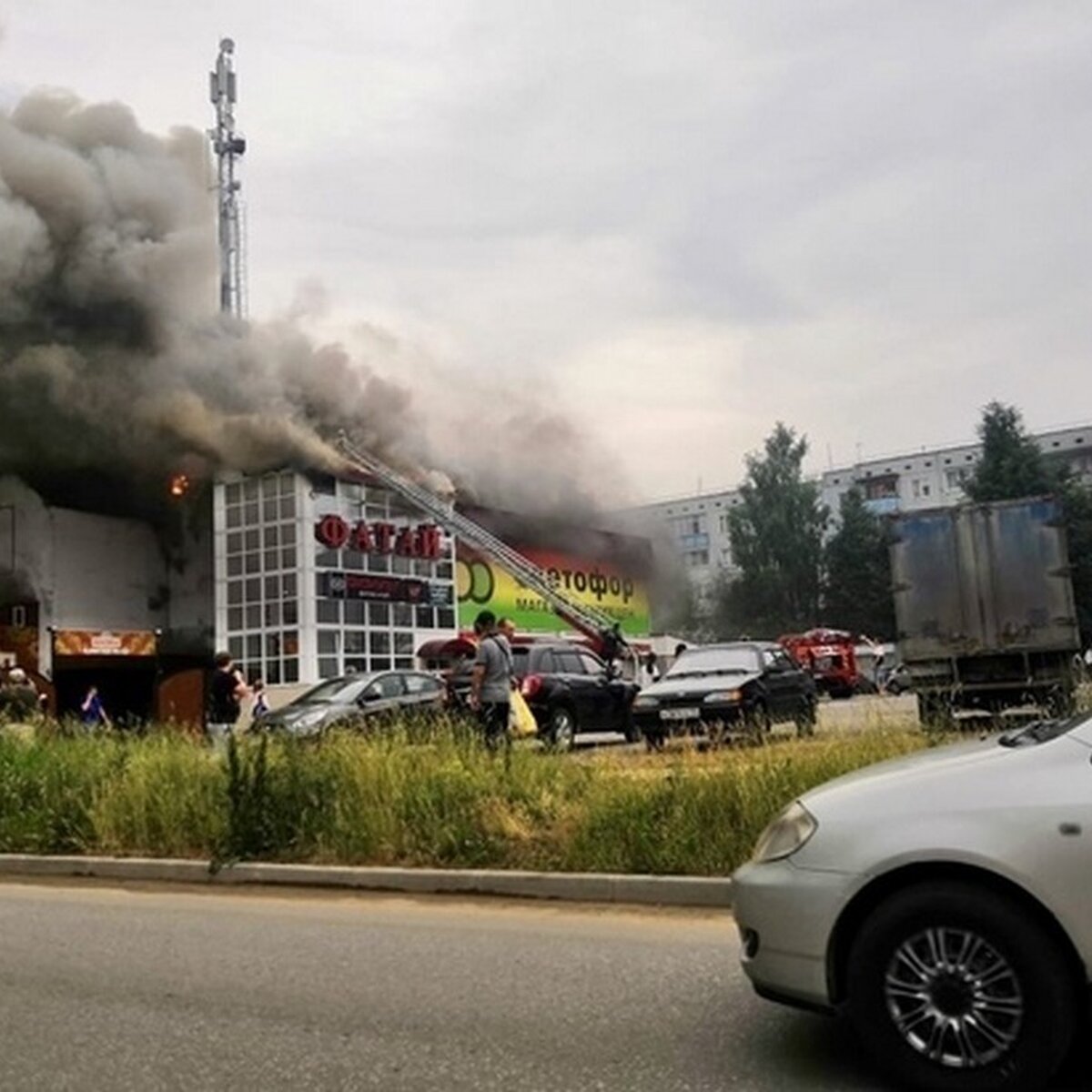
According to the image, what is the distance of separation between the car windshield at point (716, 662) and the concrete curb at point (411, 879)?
294 inches

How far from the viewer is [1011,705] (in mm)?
15695

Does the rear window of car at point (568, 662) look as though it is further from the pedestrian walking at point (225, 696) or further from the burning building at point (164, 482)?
the burning building at point (164, 482)

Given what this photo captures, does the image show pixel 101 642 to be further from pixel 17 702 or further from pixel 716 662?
pixel 716 662

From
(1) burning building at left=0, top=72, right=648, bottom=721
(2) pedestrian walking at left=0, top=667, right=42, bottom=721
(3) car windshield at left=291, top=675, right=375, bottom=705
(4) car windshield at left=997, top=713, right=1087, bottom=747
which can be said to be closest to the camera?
(4) car windshield at left=997, top=713, right=1087, bottom=747

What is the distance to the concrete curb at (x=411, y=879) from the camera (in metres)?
6.89

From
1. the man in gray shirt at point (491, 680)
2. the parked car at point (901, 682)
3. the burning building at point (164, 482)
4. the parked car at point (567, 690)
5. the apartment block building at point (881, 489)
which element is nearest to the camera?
the man in gray shirt at point (491, 680)

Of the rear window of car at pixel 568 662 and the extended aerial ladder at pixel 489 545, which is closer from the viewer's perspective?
the rear window of car at pixel 568 662

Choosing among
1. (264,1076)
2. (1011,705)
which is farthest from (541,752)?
(1011,705)

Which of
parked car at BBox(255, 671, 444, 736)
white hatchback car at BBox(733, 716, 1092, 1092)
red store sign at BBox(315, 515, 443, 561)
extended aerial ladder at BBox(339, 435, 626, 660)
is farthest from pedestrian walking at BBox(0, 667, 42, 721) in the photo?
extended aerial ladder at BBox(339, 435, 626, 660)

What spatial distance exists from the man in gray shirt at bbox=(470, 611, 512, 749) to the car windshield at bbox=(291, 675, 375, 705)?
4.76 m

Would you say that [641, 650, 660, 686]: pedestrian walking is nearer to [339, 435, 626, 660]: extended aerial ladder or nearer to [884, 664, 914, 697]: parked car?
[339, 435, 626, 660]: extended aerial ladder

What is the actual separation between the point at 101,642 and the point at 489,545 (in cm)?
1212

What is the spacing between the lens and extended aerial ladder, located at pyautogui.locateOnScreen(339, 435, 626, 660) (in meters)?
36.4

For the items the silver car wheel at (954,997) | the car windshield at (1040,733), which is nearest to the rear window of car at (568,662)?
the car windshield at (1040,733)
